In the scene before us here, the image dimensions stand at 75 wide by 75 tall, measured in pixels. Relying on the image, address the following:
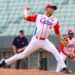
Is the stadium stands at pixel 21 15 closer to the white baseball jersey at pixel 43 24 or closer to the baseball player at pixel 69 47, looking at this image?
the baseball player at pixel 69 47

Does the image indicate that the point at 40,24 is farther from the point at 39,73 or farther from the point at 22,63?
the point at 22,63

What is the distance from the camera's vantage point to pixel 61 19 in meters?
21.7

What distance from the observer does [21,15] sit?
2266 centimetres

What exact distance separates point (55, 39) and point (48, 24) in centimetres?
871

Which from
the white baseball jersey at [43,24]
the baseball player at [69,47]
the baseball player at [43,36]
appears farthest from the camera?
the baseball player at [69,47]

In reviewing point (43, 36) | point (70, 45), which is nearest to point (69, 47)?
point (70, 45)

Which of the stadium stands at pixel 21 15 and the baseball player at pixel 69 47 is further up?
the baseball player at pixel 69 47

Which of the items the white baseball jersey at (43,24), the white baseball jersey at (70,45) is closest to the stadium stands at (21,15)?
the white baseball jersey at (70,45)

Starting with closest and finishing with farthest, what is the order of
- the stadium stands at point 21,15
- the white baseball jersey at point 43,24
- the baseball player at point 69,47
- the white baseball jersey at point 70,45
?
the white baseball jersey at point 43,24, the baseball player at point 69,47, the white baseball jersey at point 70,45, the stadium stands at point 21,15

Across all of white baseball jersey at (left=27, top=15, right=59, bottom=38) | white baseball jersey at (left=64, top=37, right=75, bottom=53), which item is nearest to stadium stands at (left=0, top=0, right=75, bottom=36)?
white baseball jersey at (left=64, top=37, right=75, bottom=53)

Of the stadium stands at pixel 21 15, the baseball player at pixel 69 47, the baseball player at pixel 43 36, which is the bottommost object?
the stadium stands at pixel 21 15

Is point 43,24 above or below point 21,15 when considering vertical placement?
above

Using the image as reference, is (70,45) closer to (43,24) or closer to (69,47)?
(69,47)

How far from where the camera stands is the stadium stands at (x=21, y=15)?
70.7 ft
